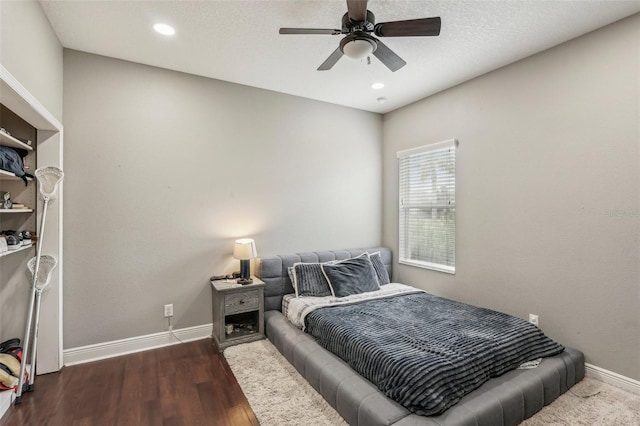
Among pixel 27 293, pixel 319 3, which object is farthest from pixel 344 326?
pixel 27 293

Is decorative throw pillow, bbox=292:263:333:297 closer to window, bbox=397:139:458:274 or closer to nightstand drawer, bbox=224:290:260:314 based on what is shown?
nightstand drawer, bbox=224:290:260:314

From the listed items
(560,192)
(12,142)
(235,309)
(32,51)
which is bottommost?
(235,309)

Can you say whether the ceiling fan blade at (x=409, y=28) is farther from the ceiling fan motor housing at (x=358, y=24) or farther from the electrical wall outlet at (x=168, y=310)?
the electrical wall outlet at (x=168, y=310)

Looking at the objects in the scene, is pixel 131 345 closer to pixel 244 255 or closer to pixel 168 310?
pixel 168 310

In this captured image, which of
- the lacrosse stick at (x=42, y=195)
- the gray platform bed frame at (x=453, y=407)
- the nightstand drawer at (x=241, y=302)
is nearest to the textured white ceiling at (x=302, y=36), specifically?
the lacrosse stick at (x=42, y=195)

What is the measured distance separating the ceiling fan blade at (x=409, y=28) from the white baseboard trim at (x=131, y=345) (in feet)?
10.7

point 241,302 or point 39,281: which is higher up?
point 39,281

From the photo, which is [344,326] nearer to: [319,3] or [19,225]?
[319,3]

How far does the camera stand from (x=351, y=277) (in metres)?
3.51

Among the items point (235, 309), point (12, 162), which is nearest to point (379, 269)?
point (235, 309)

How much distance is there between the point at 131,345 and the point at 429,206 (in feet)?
12.2

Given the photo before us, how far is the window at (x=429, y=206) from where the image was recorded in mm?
3732

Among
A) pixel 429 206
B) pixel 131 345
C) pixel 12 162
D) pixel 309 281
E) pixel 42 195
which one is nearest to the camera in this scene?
pixel 12 162

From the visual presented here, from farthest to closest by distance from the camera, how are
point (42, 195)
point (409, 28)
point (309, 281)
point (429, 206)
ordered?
point (429, 206) → point (309, 281) → point (42, 195) → point (409, 28)
